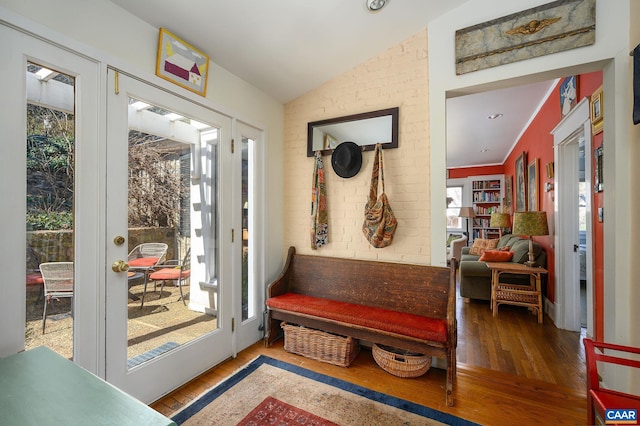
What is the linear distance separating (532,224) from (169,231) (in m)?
3.71

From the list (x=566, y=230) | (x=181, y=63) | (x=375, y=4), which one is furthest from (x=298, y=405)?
(x=566, y=230)

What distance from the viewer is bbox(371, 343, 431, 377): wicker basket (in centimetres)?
213

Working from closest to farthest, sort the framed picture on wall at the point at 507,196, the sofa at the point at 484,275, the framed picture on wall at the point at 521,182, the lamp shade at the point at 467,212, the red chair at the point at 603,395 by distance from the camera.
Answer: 1. the red chair at the point at 603,395
2. the sofa at the point at 484,275
3. the framed picture on wall at the point at 521,182
4. the framed picture on wall at the point at 507,196
5. the lamp shade at the point at 467,212

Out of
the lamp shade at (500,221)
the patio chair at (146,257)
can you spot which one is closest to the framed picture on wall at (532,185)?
the lamp shade at (500,221)

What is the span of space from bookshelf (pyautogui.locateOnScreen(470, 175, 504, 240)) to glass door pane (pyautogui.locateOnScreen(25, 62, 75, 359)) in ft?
26.6

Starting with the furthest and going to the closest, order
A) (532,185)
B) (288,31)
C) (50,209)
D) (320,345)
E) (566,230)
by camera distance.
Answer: (532,185)
(566,230)
(320,345)
(288,31)
(50,209)

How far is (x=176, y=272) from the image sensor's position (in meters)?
2.04

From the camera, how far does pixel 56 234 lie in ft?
4.69

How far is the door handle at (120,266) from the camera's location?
5.38ft

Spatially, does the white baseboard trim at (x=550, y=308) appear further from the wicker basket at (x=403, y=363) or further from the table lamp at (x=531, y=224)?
the wicker basket at (x=403, y=363)

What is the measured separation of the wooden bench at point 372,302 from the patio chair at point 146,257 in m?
1.02

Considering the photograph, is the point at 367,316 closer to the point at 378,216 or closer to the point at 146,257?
the point at 378,216

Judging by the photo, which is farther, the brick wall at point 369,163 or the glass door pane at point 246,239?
the glass door pane at point 246,239

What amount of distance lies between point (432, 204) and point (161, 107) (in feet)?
7.07
